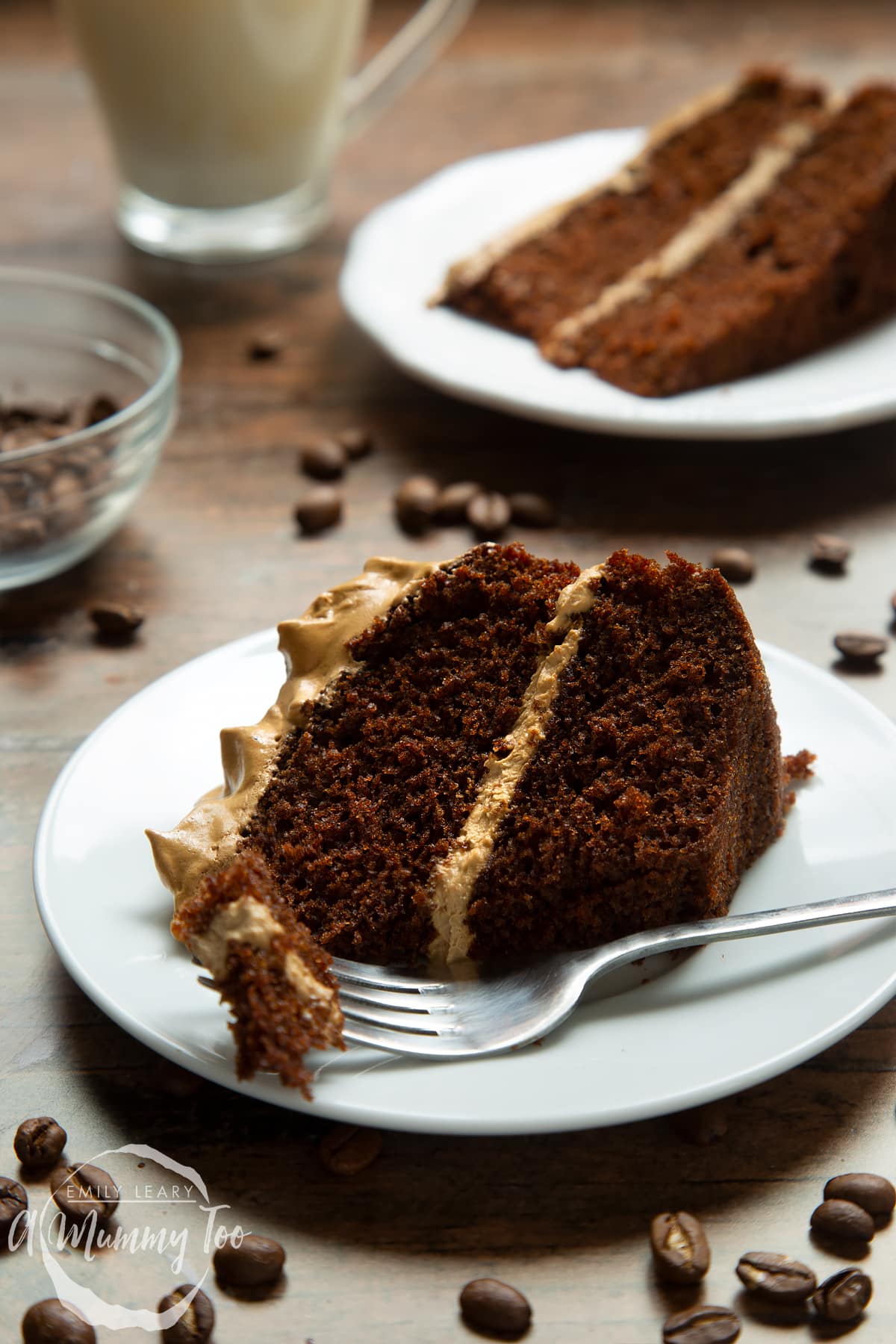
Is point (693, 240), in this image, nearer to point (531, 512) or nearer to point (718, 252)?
point (718, 252)

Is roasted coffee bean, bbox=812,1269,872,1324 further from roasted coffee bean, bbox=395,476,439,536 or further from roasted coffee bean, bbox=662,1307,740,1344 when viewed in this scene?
roasted coffee bean, bbox=395,476,439,536

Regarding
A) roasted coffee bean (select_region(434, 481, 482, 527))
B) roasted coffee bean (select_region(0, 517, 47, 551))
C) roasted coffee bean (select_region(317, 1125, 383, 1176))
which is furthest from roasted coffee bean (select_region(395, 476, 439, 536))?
roasted coffee bean (select_region(317, 1125, 383, 1176))

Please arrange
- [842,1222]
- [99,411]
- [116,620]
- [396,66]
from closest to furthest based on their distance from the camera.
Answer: [842,1222]
[116,620]
[99,411]
[396,66]

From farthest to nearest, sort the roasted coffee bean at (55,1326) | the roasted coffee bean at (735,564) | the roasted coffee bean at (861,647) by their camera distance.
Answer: the roasted coffee bean at (735,564), the roasted coffee bean at (861,647), the roasted coffee bean at (55,1326)

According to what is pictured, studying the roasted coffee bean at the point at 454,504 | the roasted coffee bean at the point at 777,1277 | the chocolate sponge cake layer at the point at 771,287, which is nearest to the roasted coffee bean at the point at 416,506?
the roasted coffee bean at the point at 454,504

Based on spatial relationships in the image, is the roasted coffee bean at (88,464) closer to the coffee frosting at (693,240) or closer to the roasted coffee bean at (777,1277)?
the coffee frosting at (693,240)

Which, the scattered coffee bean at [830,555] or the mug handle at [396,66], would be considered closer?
the scattered coffee bean at [830,555]

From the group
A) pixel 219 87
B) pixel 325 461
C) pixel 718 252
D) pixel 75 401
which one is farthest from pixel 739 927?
pixel 219 87
